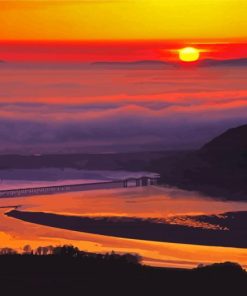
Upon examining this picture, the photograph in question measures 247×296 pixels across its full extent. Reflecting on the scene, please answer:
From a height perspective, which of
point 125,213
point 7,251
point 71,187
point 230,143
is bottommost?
point 7,251

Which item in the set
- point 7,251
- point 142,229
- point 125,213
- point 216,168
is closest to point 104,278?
point 7,251

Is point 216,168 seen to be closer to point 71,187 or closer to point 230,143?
point 230,143

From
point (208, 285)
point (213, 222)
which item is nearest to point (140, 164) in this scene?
point (213, 222)

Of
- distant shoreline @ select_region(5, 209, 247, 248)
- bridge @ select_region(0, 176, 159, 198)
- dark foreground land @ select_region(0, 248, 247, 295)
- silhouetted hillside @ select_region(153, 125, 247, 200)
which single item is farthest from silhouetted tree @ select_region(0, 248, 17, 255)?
silhouetted hillside @ select_region(153, 125, 247, 200)

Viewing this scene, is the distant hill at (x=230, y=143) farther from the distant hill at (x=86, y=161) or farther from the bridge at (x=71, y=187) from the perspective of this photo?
the bridge at (x=71, y=187)

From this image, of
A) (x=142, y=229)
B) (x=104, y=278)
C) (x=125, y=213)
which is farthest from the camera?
(x=125, y=213)

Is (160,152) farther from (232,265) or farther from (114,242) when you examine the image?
(232,265)

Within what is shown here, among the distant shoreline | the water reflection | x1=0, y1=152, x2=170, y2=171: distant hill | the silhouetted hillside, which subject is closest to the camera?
the water reflection

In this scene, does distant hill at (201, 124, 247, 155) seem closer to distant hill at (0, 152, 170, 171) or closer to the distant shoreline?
distant hill at (0, 152, 170, 171)
